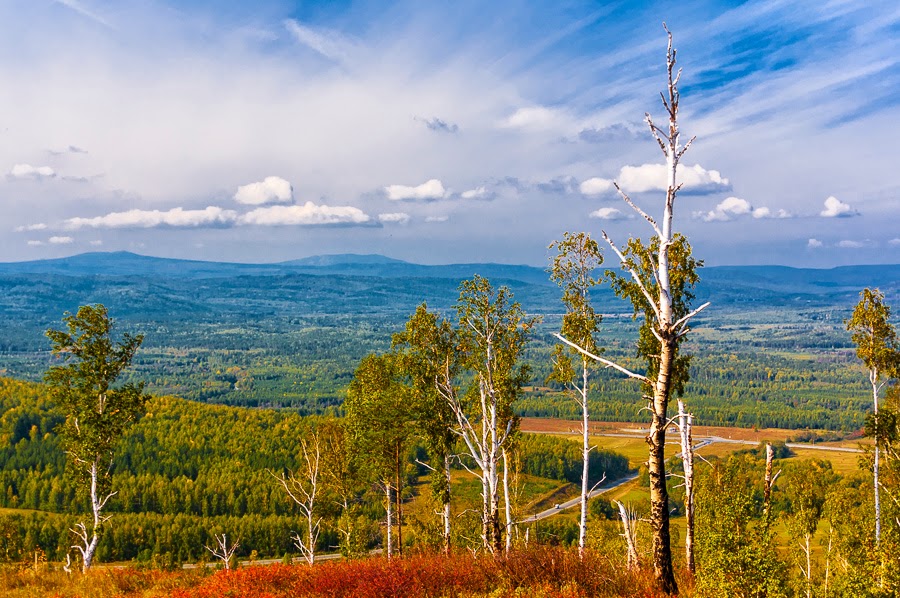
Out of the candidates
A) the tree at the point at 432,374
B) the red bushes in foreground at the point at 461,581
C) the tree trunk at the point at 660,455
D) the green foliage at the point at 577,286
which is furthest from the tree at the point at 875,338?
the tree trunk at the point at 660,455

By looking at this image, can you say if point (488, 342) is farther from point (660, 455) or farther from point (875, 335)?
point (875, 335)

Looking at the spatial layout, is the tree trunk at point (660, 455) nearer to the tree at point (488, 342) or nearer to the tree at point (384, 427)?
the tree at point (488, 342)

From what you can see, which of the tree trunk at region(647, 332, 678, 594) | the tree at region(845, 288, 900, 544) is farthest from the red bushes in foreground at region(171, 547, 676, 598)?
the tree at region(845, 288, 900, 544)

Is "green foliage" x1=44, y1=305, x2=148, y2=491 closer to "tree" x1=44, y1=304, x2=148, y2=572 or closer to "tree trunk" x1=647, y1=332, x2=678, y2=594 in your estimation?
"tree" x1=44, y1=304, x2=148, y2=572

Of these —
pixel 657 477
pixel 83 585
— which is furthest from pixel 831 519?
pixel 83 585

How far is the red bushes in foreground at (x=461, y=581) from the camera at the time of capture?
12281 mm

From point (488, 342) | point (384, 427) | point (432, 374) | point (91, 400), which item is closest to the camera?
point (488, 342)

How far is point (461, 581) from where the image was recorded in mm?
13297

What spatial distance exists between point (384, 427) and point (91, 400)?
12377 mm

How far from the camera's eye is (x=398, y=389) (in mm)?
29531

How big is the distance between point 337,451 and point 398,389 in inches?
279

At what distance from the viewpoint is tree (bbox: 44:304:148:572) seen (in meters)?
24.4

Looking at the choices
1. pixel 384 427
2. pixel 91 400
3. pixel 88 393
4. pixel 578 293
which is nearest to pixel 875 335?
pixel 578 293

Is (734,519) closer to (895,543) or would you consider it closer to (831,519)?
(895,543)
